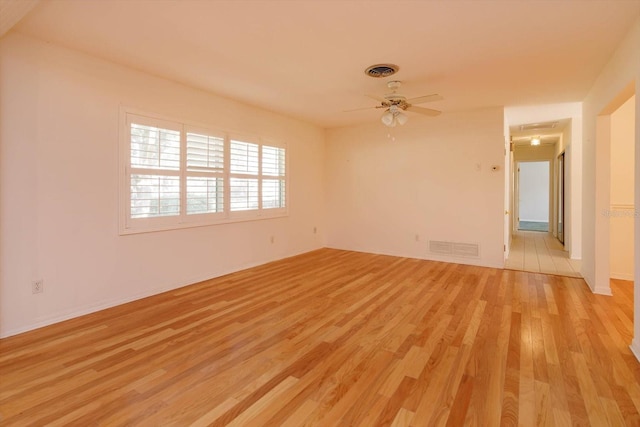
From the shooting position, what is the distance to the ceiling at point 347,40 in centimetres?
242

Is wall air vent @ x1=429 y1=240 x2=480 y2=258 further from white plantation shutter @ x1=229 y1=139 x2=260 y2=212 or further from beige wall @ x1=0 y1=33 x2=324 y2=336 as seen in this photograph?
beige wall @ x1=0 y1=33 x2=324 y2=336

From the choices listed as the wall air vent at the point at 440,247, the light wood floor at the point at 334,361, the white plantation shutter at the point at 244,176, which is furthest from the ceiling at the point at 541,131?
the white plantation shutter at the point at 244,176

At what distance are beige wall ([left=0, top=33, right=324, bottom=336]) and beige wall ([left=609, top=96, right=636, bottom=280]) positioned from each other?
5841 mm

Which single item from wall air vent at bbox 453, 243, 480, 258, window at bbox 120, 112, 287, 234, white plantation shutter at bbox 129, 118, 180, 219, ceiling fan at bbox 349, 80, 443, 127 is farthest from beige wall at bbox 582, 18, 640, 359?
white plantation shutter at bbox 129, 118, 180, 219

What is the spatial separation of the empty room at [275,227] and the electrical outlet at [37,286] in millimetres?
12

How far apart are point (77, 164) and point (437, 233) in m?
5.33

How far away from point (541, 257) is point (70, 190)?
7355 millimetres

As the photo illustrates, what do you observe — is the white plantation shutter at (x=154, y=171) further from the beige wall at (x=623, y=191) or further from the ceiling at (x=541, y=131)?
the ceiling at (x=541, y=131)

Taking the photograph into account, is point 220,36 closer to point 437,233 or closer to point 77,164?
point 77,164

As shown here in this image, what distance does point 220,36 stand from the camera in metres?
2.84

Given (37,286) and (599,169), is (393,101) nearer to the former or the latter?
(599,169)

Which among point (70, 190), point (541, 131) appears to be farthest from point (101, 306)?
point (541, 131)

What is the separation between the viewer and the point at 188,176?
4.20m

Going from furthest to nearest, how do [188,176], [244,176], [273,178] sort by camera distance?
[273,178], [244,176], [188,176]
